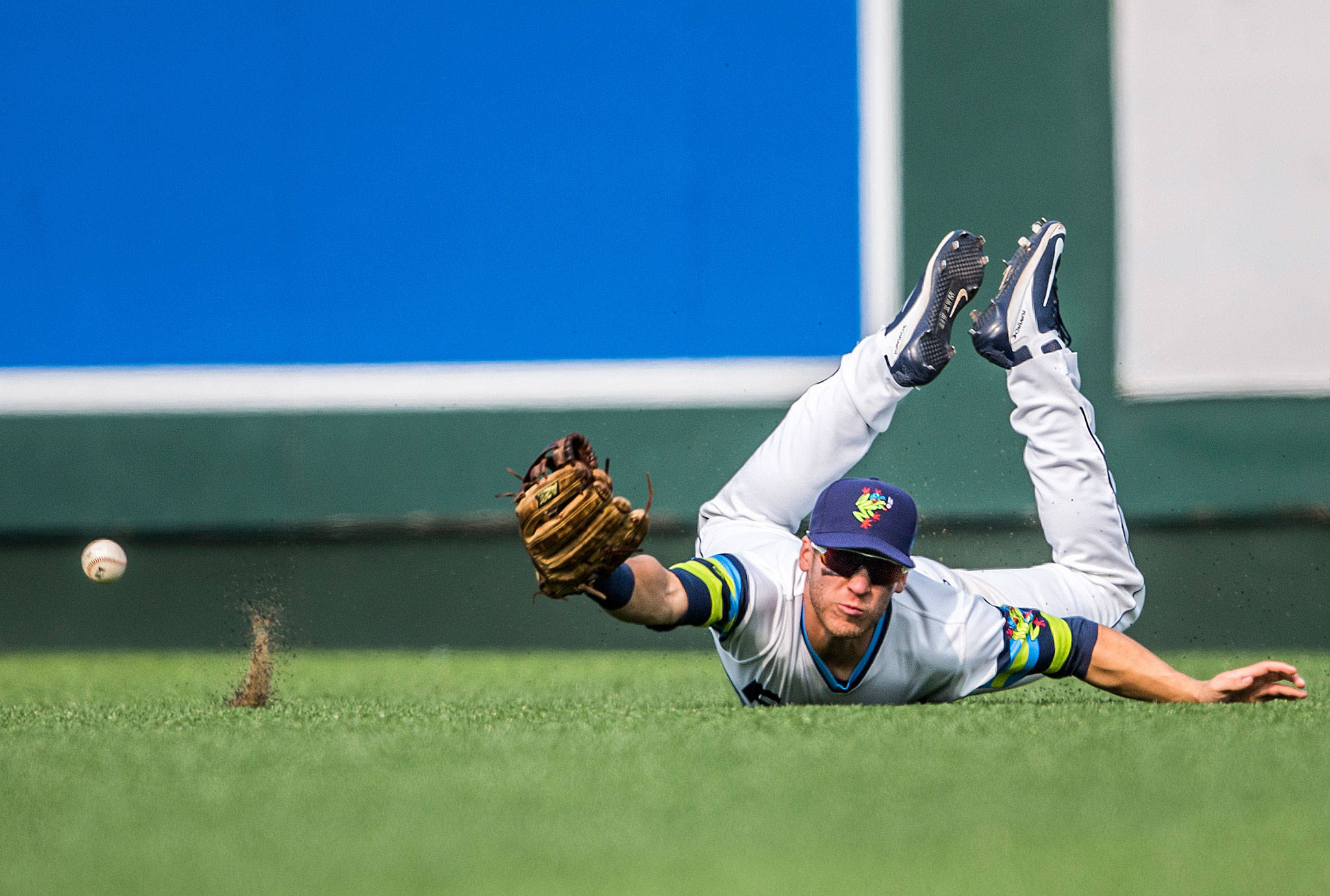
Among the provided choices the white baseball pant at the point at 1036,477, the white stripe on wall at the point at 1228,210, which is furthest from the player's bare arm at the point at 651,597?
the white stripe on wall at the point at 1228,210

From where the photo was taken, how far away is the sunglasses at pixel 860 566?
3607 millimetres

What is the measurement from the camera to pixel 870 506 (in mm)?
3619

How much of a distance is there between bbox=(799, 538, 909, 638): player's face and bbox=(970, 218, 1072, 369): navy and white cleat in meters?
1.19

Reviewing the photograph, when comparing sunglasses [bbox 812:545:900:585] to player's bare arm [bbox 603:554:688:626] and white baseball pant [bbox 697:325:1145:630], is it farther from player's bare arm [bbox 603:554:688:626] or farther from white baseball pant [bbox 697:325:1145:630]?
white baseball pant [bbox 697:325:1145:630]

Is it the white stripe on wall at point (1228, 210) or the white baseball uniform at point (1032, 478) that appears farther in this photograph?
the white stripe on wall at point (1228, 210)

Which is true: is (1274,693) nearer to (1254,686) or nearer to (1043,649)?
(1254,686)

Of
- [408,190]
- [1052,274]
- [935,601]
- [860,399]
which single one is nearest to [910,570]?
[935,601]

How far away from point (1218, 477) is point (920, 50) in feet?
8.46

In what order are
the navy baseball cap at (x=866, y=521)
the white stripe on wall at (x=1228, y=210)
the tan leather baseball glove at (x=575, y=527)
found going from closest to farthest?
the tan leather baseball glove at (x=575, y=527) → the navy baseball cap at (x=866, y=521) → the white stripe on wall at (x=1228, y=210)

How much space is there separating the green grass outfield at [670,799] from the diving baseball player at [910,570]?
146mm

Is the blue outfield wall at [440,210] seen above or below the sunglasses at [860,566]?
above

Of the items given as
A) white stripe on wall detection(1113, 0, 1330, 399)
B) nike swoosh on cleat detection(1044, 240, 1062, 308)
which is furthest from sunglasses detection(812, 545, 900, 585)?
white stripe on wall detection(1113, 0, 1330, 399)

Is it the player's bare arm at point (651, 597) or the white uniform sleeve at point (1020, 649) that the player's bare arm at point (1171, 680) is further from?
the player's bare arm at point (651, 597)

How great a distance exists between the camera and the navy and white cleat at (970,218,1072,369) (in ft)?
15.0
